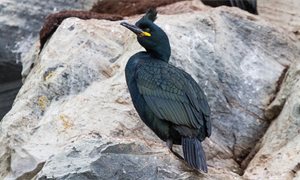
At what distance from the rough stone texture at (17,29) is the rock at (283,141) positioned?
281 cm

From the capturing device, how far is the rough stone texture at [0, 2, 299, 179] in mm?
8602

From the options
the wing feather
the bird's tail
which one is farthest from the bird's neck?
the bird's tail

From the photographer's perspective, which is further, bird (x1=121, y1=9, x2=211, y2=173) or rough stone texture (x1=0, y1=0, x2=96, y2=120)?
rough stone texture (x1=0, y1=0, x2=96, y2=120)

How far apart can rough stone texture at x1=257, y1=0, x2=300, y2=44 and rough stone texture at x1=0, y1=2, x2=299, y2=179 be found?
2.67 feet

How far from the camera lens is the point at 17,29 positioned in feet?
36.4

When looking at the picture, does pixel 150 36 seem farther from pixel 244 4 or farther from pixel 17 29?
pixel 17 29

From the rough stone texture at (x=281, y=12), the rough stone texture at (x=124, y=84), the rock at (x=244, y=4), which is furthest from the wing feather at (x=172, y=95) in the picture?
Result: the rough stone texture at (x=281, y=12)

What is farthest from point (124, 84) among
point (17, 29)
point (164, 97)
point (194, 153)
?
point (17, 29)

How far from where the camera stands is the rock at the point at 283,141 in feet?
26.3

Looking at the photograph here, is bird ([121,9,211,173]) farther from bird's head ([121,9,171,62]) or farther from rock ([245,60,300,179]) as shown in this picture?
rock ([245,60,300,179])

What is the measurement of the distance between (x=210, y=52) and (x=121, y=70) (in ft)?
2.96

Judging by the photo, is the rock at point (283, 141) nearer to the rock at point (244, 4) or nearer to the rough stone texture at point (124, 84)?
the rough stone texture at point (124, 84)

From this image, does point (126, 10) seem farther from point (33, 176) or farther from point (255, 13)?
point (33, 176)

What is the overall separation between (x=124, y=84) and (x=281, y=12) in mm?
2900
